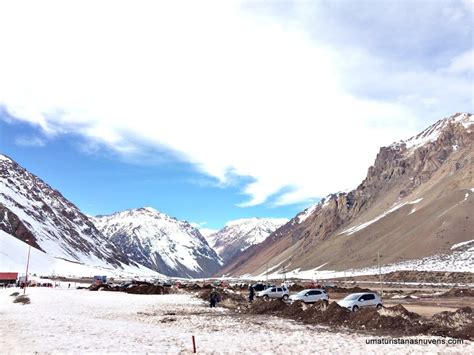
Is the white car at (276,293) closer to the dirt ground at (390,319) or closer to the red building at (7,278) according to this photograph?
the dirt ground at (390,319)

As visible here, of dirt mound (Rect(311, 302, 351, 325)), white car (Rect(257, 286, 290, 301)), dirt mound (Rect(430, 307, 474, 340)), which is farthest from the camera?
white car (Rect(257, 286, 290, 301))

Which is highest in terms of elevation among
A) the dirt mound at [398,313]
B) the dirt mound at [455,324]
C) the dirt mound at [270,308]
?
the dirt mound at [270,308]

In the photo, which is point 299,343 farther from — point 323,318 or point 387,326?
point 323,318

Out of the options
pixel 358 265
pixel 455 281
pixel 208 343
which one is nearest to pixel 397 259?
pixel 358 265

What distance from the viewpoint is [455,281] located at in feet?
317

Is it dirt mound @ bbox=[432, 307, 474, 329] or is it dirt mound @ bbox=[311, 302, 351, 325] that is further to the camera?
dirt mound @ bbox=[311, 302, 351, 325]

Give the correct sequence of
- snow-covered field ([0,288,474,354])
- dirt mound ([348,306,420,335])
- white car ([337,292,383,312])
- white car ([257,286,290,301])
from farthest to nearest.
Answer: white car ([257,286,290,301]) < white car ([337,292,383,312]) < dirt mound ([348,306,420,335]) < snow-covered field ([0,288,474,354])

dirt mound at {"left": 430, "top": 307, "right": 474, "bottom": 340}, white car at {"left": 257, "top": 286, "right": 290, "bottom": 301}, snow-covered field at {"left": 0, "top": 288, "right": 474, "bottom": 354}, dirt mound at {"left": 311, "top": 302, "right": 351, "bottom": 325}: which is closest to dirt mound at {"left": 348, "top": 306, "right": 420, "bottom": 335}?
dirt mound at {"left": 311, "top": 302, "right": 351, "bottom": 325}

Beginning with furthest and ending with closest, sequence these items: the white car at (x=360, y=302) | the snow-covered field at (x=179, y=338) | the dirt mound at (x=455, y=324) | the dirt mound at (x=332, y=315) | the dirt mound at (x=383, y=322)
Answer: the white car at (x=360, y=302), the dirt mound at (x=332, y=315), the dirt mound at (x=383, y=322), the dirt mound at (x=455, y=324), the snow-covered field at (x=179, y=338)

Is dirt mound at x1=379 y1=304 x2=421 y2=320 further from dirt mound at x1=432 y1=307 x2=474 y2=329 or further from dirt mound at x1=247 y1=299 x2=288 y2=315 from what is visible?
dirt mound at x1=247 y1=299 x2=288 y2=315

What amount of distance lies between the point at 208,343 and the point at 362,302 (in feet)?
57.9

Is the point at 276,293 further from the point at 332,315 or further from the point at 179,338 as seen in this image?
the point at 179,338

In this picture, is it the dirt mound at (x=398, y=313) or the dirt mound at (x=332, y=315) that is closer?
the dirt mound at (x=398, y=313)

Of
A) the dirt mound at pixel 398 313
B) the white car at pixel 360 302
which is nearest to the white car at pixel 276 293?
the white car at pixel 360 302
